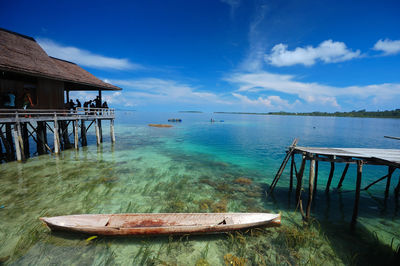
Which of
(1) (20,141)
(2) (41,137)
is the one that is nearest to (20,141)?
(1) (20,141)

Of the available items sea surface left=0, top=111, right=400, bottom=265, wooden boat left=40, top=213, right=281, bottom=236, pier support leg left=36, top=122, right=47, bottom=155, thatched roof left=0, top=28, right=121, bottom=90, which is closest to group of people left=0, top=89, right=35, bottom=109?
pier support leg left=36, top=122, right=47, bottom=155

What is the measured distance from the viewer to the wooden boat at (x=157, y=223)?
19.4ft

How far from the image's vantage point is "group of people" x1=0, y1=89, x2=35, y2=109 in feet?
46.9

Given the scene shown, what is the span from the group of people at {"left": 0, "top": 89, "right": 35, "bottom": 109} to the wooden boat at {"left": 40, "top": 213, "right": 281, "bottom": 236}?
575 inches

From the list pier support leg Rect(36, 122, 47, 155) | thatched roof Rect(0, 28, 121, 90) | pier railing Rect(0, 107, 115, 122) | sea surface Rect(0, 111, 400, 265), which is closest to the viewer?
sea surface Rect(0, 111, 400, 265)

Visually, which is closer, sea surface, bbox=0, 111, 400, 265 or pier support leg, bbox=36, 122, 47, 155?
sea surface, bbox=0, 111, 400, 265

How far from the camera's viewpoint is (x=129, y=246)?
6129 mm

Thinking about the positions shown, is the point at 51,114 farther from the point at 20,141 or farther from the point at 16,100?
the point at 20,141

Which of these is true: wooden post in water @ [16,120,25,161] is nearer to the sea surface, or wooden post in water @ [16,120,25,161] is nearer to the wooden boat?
the sea surface

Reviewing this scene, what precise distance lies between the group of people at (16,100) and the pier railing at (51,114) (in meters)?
0.53

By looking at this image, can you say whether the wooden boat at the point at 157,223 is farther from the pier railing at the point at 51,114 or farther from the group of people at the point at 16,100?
the group of people at the point at 16,100

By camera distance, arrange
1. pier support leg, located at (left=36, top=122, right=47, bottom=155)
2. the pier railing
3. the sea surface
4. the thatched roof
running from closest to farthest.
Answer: the sea surface, the thatched roof, the pier railing, pier support leg, located at (left=36, top=122, right=47, bottom=155)

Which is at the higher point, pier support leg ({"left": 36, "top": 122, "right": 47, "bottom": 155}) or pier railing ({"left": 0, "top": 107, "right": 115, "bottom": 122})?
pier railing ({"left": 0, "top": 107, "right": 115, "bottom": 122})

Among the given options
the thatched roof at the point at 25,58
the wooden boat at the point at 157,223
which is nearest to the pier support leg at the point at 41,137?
the thatched roof at the point at 25,58
